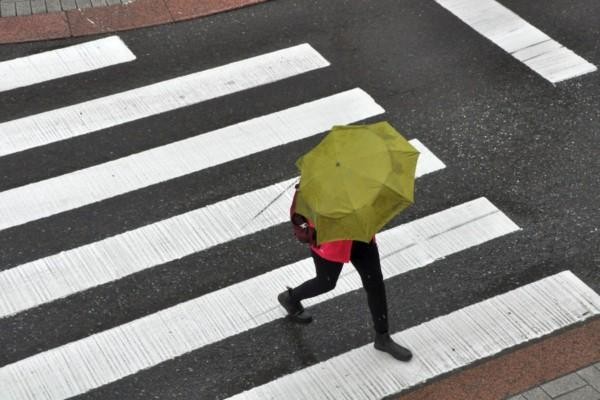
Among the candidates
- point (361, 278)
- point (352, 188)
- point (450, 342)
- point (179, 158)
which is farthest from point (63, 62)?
point (352, 188)

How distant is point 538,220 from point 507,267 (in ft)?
2.15

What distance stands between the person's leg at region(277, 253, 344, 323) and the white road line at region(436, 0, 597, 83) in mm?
4044

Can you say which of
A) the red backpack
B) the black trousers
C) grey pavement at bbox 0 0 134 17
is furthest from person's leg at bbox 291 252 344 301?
grey pavement at bbox 0 0 134 17

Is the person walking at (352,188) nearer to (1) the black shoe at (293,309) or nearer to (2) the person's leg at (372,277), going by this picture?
(2) the person's leg at (372,277)

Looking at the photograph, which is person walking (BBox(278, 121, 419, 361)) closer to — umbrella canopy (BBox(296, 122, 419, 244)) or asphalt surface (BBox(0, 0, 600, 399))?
umbrella canopy (BBox(296, 122, 419, 244))

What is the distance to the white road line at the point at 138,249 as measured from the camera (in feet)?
26.0

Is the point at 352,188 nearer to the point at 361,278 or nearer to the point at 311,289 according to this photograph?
the point at 361,278

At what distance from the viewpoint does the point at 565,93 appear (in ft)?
32.9

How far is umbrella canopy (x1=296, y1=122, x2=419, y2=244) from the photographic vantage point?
242 inches

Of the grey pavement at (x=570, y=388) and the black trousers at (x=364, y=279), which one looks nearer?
the black trousers at (x=364, y=279)

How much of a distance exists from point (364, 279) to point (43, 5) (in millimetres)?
6099

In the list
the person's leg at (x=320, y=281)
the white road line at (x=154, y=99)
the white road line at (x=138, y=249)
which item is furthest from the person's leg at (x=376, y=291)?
the white road line at (x=154, y=99)

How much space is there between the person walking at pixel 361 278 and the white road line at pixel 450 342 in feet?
0.48

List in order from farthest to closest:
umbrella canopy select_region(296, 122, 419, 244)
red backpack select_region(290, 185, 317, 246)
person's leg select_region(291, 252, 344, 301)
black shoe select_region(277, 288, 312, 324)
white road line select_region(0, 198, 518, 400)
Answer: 1. black shoe select_region(277, 288, 312, 324)
2. white road line select_region(0, 198, 518, 400)
3. person's leg select_region(291, 252, 344, 301)
4. red backpack select_region(290, 185, 317, 246)
5. umbrella canopy select_region(296, 122, 419, 244)
